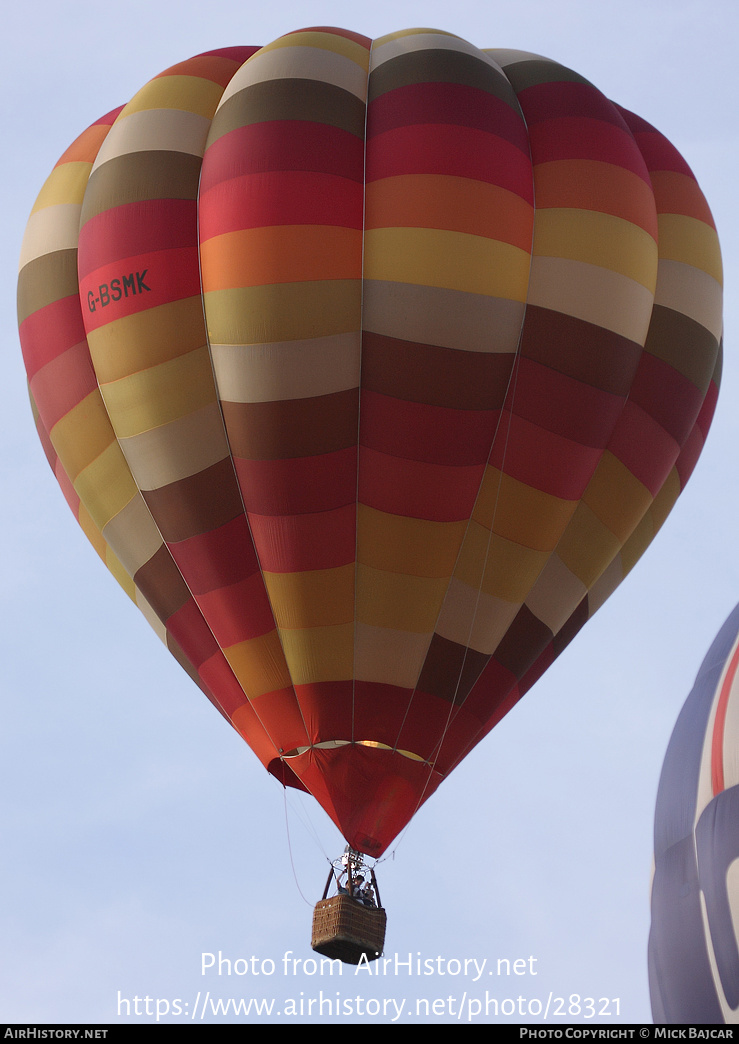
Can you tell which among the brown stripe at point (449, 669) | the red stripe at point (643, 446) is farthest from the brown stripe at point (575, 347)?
the brown stripe at point (449, 669)

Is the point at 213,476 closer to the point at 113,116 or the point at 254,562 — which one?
the point at 254,562

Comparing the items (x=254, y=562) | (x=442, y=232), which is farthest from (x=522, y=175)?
(x=254, y=562)

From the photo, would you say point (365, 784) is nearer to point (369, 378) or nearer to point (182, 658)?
point (182, 658)

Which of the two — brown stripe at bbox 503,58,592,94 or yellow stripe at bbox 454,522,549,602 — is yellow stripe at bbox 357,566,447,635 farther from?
brown stripe at bbox 503,58,592,94

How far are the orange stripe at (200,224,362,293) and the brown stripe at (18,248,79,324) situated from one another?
1.51 meters

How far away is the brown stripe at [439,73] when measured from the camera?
1110cm

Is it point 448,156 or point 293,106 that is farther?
point 293,106

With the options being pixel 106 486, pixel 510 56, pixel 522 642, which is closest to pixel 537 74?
pixel 510 56

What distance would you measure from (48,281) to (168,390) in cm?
157

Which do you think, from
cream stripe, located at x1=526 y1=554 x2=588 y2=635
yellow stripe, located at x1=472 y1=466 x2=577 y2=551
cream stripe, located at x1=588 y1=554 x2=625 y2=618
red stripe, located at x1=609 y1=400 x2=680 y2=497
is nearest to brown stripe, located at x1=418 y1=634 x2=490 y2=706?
cream stripe, located at x1=526 y1=554 x2=588 y2=635

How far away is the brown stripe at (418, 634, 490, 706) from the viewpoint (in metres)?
10.9

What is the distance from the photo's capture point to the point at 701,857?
37.1ft

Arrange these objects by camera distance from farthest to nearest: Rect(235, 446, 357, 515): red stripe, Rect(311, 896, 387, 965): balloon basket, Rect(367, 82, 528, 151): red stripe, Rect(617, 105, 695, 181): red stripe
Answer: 1. Rect(617, 105, 695, 181): red stripe
2. Rect(367, 82, 528, 151): red stripe
3. Rect(235, 446, 357, 515): red stripe
4. Rect(311, 896, 387, 965): balloon basket

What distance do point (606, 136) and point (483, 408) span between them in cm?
234
